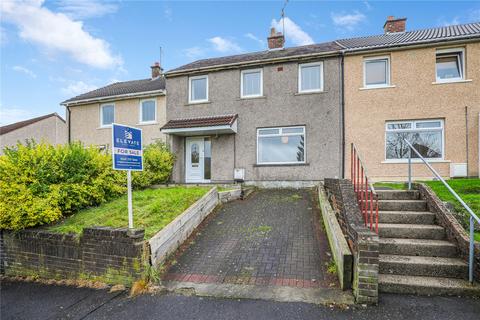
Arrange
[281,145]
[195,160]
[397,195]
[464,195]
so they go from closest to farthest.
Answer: [397,195], [464,195], [281,145], [195,160]

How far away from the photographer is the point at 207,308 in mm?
3639

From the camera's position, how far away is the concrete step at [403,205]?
5406mm

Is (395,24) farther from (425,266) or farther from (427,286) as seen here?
(427,286)

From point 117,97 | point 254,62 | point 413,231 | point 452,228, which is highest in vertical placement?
point 254,62

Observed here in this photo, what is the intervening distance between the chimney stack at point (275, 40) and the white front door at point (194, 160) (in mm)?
6336

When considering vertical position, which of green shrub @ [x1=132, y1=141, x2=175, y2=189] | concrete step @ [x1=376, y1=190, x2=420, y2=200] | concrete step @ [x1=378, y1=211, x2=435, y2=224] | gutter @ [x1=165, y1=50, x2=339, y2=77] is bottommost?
concrete step @ [x1=378, y1=211, x2=435, y2=224]

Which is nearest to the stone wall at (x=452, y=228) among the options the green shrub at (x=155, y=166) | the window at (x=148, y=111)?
the green shrub at (x=155, y=166)

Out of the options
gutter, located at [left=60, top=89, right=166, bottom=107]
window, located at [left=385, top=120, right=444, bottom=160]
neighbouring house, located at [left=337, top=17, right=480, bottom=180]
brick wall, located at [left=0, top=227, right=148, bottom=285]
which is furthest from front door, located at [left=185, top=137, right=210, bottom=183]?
window, located at [left=385, top=120, right=444, bottom=160]

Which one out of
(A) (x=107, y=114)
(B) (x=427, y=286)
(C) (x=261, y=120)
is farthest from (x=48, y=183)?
(A) (x=107, y=114)

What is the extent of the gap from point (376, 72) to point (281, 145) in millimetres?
4716

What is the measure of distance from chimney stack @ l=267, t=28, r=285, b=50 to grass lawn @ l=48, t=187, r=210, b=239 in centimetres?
995

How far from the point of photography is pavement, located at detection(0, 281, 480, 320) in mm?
3359

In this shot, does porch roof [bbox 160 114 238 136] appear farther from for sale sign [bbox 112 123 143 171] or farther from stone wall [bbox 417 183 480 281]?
stone wall [bbox 417 183 480 281]

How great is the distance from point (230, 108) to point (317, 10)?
16.4 ft
